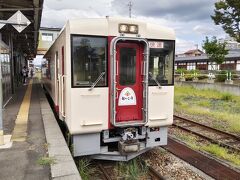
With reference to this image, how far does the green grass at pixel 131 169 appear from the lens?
560 centimetres

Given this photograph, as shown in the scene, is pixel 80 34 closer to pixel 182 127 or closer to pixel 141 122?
pixel 141 122

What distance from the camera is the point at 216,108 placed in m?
14.6

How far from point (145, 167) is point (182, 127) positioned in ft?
14.3

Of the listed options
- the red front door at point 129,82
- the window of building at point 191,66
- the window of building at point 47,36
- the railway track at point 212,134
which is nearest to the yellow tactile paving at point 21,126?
the red front door at point 129,82

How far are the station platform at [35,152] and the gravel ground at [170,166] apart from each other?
213 centimetres

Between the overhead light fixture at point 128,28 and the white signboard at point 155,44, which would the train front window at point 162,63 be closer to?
the white signboard at point 155,44

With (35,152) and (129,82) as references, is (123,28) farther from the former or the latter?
(35,152)

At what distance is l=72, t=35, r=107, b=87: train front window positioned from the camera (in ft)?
17.5

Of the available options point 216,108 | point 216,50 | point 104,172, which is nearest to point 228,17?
point 216,50

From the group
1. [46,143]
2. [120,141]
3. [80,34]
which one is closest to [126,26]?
[80,34]

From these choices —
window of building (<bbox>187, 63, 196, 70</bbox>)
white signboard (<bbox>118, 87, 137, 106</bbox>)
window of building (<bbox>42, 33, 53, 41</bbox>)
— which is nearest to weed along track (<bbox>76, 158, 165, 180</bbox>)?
white signboard (<bbox>118, 87, 137, 106</bbox>)

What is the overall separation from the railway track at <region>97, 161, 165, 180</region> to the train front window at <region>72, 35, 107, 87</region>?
1854 mm

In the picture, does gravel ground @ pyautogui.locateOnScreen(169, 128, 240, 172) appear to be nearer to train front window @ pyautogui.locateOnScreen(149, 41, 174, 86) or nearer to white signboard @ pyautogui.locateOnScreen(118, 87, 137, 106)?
train front window @ pyautogui.locateOnScreen(149, 41, 174, 86)

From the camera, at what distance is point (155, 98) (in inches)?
237
